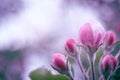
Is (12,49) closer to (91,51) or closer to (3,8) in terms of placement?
(3,8)

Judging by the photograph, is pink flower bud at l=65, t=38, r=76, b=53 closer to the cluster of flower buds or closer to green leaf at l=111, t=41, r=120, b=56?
the cluster of flower buds

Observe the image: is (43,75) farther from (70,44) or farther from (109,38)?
(109,38)

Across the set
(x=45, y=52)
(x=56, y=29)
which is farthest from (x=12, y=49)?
(x=56, y=29)

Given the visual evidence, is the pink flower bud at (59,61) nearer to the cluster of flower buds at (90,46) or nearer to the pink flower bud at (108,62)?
the cluster of flower buds at (90,46)

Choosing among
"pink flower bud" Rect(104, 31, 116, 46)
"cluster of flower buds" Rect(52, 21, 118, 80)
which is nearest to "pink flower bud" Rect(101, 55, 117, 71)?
"cluster of flower buds" Rect(52, 21, 118, 80)

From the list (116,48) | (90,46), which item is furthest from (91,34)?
(116,48)
